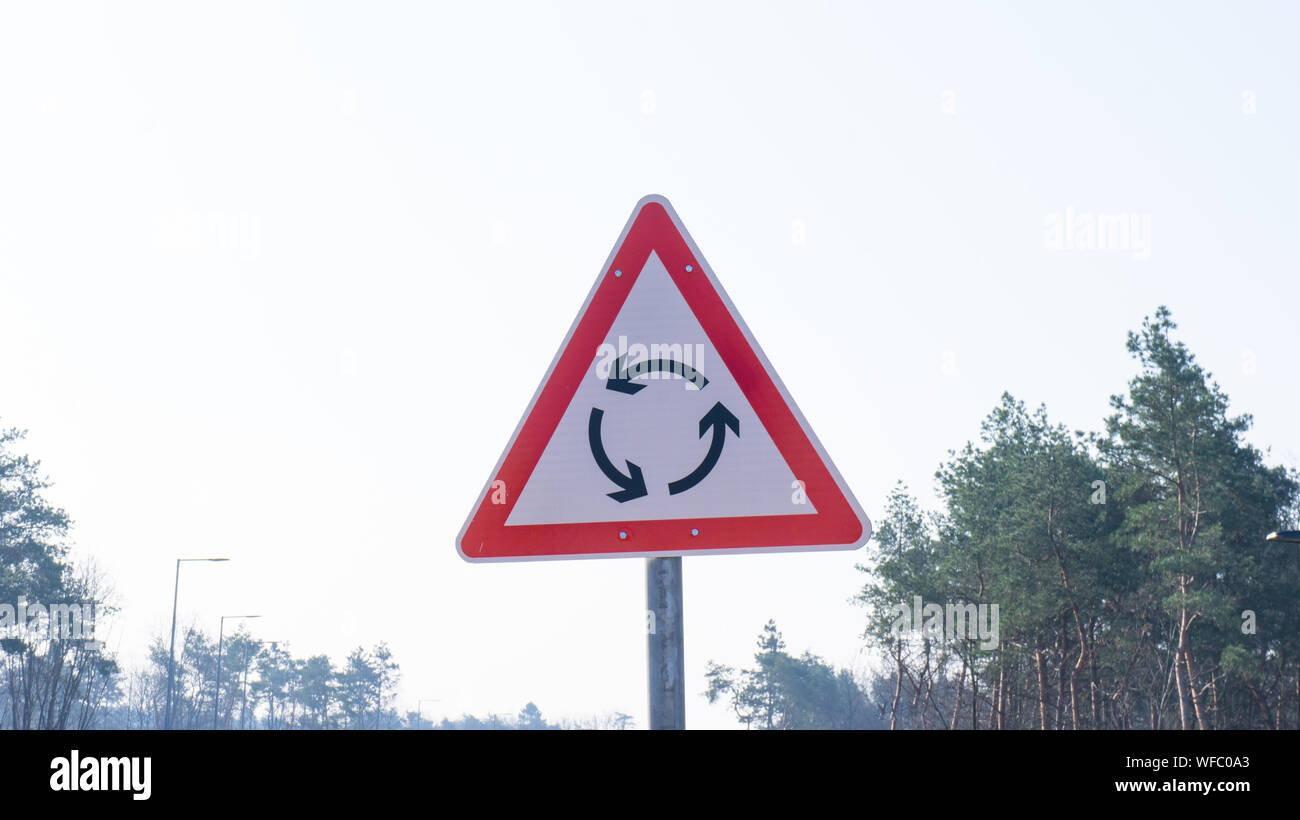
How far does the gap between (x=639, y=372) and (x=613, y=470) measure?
0.92 ft

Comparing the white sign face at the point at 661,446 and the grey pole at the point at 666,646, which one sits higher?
the white sign face at the point at 661,446

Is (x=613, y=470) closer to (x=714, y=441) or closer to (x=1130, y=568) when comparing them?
(x=714, y=441)

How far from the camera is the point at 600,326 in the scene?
3504 mm

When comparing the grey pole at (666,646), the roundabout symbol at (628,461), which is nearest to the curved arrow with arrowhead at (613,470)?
the roundabout symbol at (628,461)

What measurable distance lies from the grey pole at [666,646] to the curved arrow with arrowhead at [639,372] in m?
0.48

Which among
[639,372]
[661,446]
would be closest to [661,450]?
[661,446]

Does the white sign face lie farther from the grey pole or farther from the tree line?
the tree line

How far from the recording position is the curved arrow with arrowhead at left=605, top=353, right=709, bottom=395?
342 centimetres

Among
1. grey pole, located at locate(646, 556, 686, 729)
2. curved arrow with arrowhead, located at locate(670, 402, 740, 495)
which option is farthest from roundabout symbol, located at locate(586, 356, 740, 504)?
grey pole, located at locate(646, 556, 686, 729)

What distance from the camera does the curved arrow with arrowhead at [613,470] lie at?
3330 mm

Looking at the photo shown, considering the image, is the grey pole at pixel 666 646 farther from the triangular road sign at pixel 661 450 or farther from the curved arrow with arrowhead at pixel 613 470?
the curved arrow with arrowhead at pixel 613 470

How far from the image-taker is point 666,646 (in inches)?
123

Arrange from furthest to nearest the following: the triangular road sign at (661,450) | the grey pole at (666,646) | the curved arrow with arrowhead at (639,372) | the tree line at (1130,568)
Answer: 1. the tree line at (1130,568)
2. the curved arrow with arrowhead at (639,372)
3. the triangular road sign at (661,450)
4. the grey pole at (666,646)
